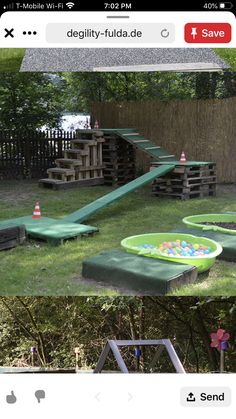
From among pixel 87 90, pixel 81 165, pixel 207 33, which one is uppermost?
pixel 87 90

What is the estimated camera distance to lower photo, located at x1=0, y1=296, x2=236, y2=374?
13.1 ft

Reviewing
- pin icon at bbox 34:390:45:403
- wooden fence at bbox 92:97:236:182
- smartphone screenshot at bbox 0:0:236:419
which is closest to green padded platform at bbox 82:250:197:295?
smartphone screenshot at bbox 0:0:236:419

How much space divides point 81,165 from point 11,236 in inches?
148

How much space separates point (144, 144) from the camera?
7.75 m

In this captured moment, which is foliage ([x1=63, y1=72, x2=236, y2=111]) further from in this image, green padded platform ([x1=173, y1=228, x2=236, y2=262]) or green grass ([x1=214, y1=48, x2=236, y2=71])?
green padded platform ([x1=173, y1=228, x2=236, y2=262])

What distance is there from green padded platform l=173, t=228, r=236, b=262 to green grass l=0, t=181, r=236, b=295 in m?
0.07

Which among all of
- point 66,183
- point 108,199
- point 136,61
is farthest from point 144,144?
point 108,199

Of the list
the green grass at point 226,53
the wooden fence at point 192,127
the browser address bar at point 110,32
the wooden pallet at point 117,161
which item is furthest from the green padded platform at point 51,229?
the wooden fence at point 192,127

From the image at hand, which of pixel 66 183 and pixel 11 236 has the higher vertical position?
pixel 66 183

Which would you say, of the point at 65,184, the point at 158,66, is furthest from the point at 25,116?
the point at 158,66

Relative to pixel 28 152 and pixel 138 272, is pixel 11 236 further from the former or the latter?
pixel 28 152

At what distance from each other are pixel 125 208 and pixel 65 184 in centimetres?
182

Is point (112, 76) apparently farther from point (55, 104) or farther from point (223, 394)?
point (223, 394)

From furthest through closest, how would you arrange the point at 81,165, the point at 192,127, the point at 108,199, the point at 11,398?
1. the point at 192,127
2. the point at 81,165
3. the point at 108,199
4. the point at 11,398
